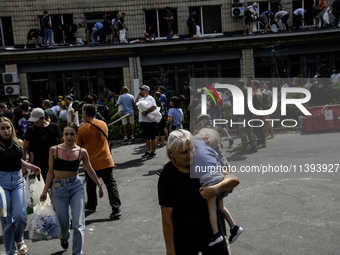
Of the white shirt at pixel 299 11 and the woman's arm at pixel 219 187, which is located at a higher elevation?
the white shirt at pixel 299 11

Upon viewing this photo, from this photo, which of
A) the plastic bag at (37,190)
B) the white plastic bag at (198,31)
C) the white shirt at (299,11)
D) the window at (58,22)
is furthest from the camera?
the white plastic bag at (198,31)

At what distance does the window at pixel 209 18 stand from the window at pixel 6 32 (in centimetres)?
1038

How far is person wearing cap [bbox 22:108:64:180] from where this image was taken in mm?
7012

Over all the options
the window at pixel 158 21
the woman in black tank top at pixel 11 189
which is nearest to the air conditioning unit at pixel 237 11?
the window at pixel 158 21

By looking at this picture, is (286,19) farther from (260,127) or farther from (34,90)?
(260,127)

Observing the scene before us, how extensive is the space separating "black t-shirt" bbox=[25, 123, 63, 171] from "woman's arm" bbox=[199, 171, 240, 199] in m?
4.00

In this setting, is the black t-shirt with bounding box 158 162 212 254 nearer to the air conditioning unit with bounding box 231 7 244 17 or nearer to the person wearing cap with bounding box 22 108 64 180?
the person wearing cap with bounding box 22 108 64 180

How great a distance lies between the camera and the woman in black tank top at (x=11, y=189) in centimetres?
550

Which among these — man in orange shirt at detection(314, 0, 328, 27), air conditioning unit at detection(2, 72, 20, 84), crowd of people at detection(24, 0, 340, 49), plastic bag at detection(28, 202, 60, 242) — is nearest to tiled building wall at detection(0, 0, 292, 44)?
crowd of people at detection(24, 0, 340, 49)

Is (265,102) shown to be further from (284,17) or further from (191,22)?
(284,17)

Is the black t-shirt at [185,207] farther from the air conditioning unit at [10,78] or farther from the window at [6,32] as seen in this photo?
the window at [6,32]

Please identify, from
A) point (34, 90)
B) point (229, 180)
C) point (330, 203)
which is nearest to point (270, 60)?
point (34, 90)

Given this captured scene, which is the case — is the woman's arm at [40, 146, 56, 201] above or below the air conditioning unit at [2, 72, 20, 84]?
below

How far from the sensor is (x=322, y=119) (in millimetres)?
5117
